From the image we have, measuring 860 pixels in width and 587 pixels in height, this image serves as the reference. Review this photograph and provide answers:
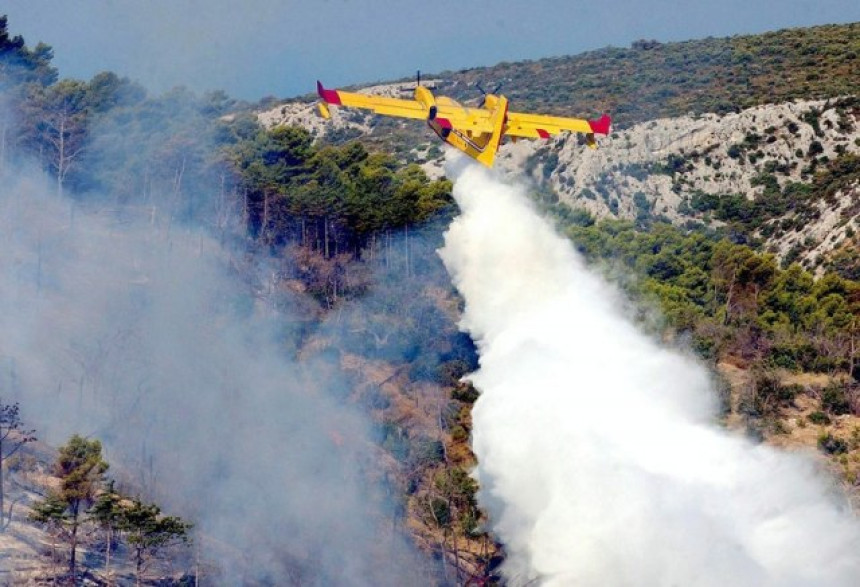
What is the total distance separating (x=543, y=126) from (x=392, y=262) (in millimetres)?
23487

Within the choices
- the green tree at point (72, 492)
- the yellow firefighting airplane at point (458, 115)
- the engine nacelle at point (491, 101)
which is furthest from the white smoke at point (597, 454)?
the green tree at point (72, 492)

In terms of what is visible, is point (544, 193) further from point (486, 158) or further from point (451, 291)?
point (486, 158)

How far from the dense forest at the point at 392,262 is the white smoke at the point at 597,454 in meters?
10.1

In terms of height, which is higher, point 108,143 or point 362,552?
point 108,143

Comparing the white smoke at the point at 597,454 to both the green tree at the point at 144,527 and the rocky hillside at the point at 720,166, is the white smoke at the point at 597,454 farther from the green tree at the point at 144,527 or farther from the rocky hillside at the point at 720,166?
the rocky hillside at the point at 720,166

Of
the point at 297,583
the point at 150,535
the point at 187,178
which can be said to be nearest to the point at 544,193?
the point at 187,178

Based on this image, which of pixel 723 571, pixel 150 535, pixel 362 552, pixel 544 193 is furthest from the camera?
pixel 544 193

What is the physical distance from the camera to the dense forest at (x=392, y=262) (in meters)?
72.6

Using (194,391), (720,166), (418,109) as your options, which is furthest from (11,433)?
(720,166)

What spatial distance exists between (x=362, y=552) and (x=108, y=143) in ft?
133

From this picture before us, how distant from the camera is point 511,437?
53938mm

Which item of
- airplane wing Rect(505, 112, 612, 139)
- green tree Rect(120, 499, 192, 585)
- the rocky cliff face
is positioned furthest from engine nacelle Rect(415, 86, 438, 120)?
the rocky cliff face

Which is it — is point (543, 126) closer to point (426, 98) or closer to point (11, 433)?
point (426, 98)

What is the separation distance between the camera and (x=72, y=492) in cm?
5181
